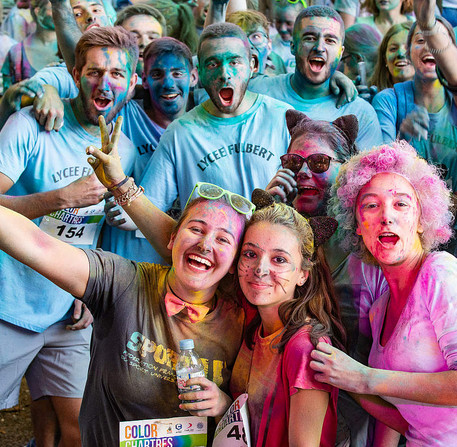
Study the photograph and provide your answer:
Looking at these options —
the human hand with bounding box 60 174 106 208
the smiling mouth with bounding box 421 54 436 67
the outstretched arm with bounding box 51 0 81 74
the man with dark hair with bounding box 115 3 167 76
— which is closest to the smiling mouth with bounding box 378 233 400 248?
the human hand with bounding box 60 174 106 208

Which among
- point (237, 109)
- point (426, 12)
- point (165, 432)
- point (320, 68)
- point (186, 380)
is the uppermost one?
point (426, 12)

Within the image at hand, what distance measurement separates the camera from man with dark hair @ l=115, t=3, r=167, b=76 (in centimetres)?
401

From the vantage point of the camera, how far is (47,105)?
3.09m

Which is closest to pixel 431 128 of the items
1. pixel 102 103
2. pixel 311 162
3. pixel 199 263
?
pixel 311 162

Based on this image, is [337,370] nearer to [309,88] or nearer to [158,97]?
[309,88]

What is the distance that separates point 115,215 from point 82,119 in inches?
25.0

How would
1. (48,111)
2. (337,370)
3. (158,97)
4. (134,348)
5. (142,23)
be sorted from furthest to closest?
(142,23)
(158,97)
(48,111)
(134,348)
(337,370)

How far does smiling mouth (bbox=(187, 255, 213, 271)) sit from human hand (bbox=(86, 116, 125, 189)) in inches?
19.8

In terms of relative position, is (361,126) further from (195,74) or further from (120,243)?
(120,243)

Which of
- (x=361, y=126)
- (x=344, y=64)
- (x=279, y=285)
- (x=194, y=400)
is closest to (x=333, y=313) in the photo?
(x=279, y=285)

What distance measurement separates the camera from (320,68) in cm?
332

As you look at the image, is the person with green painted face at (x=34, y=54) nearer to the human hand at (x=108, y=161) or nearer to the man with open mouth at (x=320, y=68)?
the man with open mouth at (x=320, y=68)

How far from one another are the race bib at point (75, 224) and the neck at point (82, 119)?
1.39 ft

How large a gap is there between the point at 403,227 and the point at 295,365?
0.68 m
